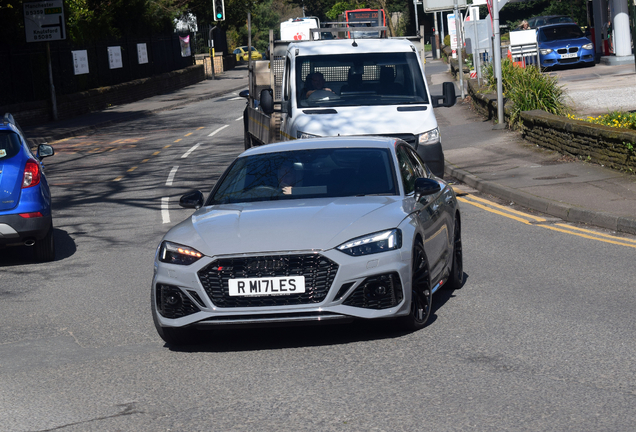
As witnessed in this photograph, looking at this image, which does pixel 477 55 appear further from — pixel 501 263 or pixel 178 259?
pixel 178 259

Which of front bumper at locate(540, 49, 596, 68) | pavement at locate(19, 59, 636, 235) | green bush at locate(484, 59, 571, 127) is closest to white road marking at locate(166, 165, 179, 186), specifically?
pavement at locate(19, 59, 636, 235)

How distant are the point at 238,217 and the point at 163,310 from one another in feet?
2.82

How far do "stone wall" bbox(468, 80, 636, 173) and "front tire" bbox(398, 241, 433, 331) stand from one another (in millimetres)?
7858

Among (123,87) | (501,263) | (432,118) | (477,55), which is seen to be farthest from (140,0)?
(501,263)

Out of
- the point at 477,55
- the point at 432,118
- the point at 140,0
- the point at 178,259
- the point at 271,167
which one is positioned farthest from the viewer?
the point at 140,0

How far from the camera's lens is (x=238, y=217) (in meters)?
6.71

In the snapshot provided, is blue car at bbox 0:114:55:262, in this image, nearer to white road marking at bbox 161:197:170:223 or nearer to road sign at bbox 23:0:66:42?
white road marking at bbox 161:197:170:223

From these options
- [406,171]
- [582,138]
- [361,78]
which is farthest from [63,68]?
[406,171]

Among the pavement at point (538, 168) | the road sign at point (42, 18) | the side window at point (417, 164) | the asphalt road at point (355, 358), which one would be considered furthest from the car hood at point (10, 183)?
the road sign at point (42, 18)

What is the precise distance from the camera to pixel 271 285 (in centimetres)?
612

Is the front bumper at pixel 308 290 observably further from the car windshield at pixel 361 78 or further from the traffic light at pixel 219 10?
the traffic light at pixel 219 10

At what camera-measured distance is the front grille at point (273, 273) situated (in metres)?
6.12

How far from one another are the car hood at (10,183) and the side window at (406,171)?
4882mm

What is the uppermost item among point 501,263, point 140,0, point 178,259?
point 140,0
